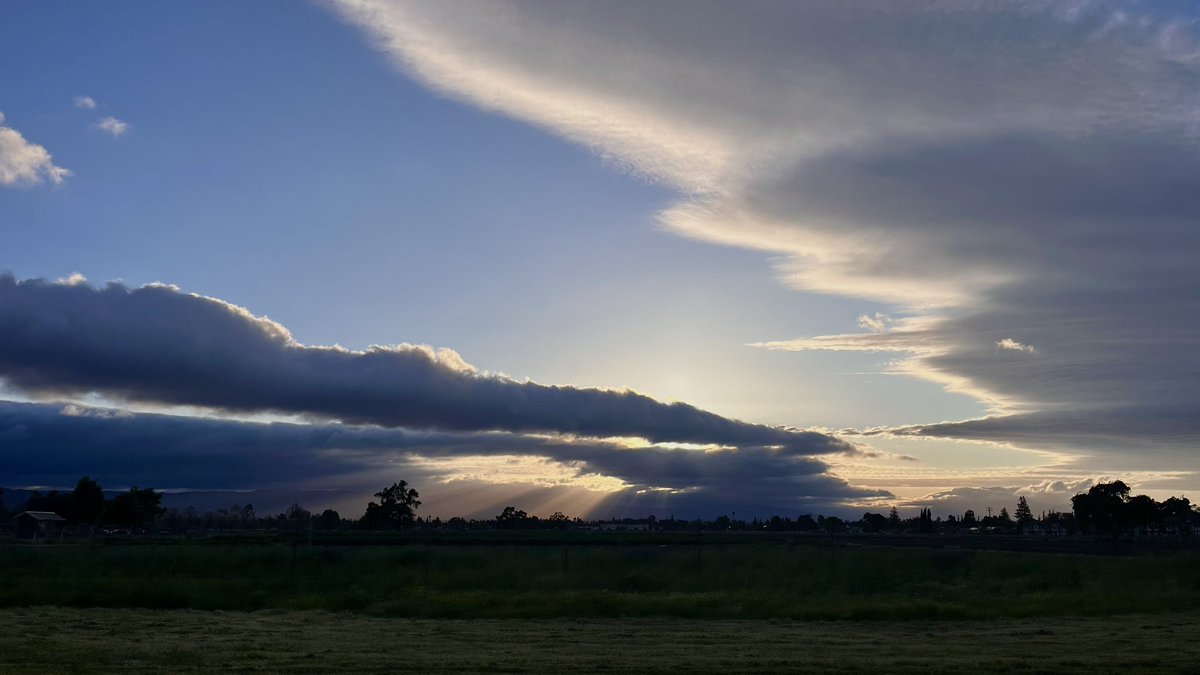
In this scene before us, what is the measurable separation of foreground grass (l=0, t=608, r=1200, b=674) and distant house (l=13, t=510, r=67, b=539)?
7431cm

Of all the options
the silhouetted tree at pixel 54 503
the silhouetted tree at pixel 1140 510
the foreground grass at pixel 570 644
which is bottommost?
the foreground grass at pixel 570 644

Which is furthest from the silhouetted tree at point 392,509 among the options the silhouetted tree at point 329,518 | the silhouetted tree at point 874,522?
the silhouetted tree at point 874,522

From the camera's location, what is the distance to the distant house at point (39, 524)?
298 feet

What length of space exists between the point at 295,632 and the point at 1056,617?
19.0 metres

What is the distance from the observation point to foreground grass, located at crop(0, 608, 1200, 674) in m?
17.1

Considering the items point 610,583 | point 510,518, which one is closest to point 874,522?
point 510,518

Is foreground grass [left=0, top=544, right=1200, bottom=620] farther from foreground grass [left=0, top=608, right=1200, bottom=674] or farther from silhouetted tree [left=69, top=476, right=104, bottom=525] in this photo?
silhouetted tree [left=69, top=476, right=104, bottom=525]

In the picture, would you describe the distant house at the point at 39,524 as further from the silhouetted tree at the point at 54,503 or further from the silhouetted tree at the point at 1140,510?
the silhouetted tree at the point at 1140,510

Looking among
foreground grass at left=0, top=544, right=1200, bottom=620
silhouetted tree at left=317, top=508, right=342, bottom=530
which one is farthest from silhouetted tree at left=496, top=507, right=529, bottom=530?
foreground grass at left=0, top=544, right=1200, bottom=620

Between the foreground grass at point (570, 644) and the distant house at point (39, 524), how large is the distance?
74.3m

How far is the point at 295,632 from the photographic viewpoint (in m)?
22.3

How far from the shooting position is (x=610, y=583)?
3800 centimetres

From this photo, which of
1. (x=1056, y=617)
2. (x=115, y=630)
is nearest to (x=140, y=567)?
(x=115, y=630)

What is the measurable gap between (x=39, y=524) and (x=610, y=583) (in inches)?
3289
